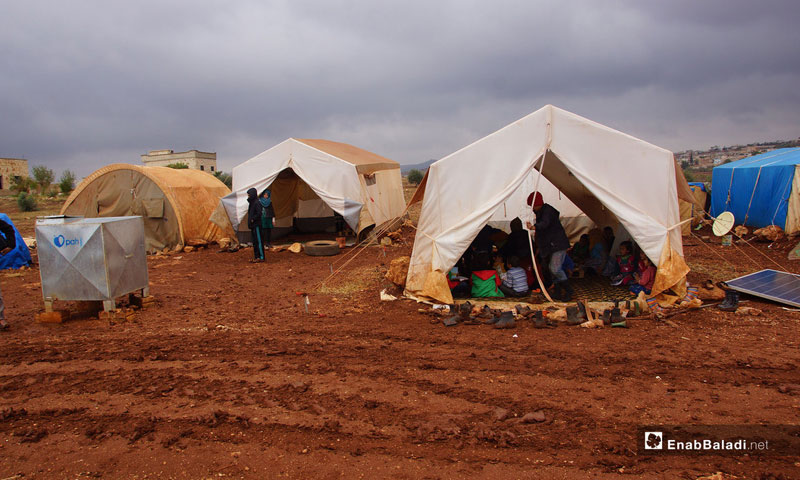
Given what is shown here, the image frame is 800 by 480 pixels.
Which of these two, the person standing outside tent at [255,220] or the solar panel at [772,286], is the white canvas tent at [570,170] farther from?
the person standing outside tent at [255,220]

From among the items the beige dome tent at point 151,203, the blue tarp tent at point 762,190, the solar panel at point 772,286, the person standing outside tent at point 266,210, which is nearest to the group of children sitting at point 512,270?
the solar panel at point 772,286

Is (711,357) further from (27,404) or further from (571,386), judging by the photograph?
(27,404)

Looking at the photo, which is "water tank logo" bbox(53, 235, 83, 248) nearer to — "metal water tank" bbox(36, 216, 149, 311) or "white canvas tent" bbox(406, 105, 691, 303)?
"metal water tank" bbox(36, 216, 149, 311)

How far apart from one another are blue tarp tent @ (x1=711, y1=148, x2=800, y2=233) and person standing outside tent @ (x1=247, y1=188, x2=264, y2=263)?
12.7m

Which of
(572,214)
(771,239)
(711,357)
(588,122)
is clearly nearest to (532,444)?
(711,357)

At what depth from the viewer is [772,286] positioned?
6562 millimetres

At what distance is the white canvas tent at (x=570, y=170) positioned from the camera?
6234mm

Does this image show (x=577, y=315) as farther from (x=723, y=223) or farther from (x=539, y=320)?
(x=723, y=223)

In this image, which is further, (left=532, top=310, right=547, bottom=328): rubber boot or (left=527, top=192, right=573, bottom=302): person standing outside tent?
(left=527, top=192, right=573, bottom=302): person standing outside tent

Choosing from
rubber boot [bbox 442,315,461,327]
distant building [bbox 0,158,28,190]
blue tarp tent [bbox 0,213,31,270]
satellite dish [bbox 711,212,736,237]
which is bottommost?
rubber boot [bbox 442,315,461,327]

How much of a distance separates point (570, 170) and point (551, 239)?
96 centimetres

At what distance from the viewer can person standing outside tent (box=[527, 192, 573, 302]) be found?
6.54 m

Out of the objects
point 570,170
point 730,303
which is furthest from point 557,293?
point 730,303

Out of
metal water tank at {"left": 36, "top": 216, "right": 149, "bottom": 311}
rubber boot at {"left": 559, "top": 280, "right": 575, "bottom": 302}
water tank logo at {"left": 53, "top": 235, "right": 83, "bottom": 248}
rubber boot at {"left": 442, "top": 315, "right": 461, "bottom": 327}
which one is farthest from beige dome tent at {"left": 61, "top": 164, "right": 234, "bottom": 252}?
rubber boot at {"left": 559, "top": 280, "right": 575, "bottom": 302}
